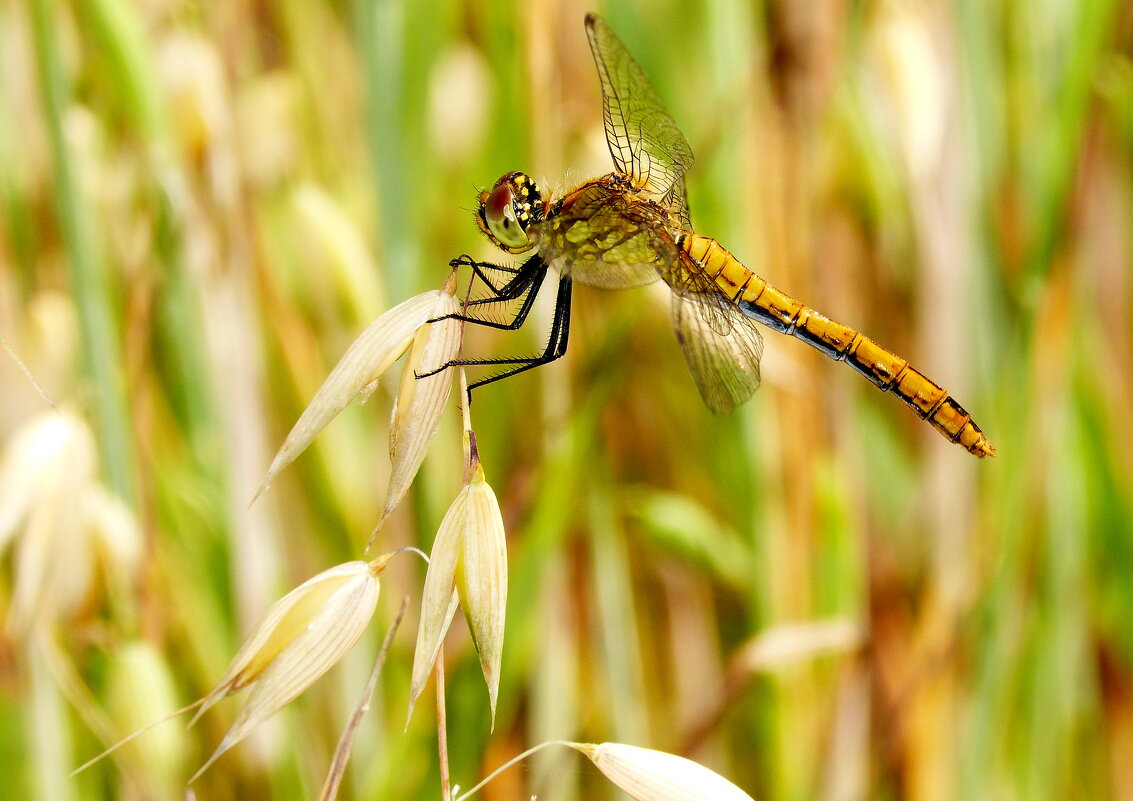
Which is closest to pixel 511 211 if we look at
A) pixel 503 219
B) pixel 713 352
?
pixel 503 219

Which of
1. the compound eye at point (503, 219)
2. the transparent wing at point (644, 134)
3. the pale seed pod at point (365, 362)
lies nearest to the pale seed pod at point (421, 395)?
the pale seed pod at point (365, 362)

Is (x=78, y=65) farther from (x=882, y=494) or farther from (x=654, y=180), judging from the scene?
(x=882, y=494)

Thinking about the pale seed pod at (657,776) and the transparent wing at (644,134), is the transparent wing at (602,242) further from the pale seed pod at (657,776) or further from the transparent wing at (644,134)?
the pale seed pod at (657,776)

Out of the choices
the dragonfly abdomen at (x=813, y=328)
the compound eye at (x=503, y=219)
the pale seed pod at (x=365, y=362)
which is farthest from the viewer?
the dragonfly abdomen at (x=813, y=328)

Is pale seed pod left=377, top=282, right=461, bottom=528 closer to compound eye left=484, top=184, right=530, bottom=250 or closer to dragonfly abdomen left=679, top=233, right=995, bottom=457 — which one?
compound eye left=484, top=184, right=530, bottom=250

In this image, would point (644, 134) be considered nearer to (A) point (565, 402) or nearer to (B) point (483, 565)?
(A) point (565, 402)

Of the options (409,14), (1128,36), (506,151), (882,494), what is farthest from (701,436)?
(1128,36)
